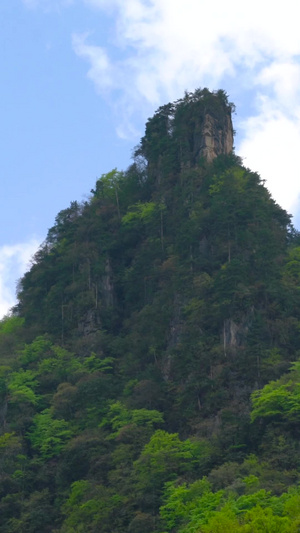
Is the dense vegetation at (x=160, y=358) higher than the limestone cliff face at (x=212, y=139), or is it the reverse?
the limestone cliff face at (x=212, y=139)

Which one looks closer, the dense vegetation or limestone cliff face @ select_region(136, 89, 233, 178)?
the dense vegetation

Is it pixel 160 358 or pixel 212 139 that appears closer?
pixel 160 358

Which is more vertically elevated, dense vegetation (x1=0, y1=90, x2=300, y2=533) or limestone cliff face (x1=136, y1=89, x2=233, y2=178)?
limestone cliff face (x1=136, y1=89, x2=233, y2=178)

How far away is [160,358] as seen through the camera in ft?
180

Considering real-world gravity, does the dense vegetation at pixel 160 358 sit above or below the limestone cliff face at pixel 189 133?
below

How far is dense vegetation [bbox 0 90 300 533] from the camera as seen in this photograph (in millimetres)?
43281

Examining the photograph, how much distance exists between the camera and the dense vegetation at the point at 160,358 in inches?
1704

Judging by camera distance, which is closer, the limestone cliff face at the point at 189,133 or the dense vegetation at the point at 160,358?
the dense vegetation at the point at 160,358

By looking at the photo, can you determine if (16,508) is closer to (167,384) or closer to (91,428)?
(91,428)

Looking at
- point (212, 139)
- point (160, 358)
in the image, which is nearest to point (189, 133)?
point (212, 139)

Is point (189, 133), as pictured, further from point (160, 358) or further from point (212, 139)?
point (160, 358)

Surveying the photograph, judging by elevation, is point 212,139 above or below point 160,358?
above

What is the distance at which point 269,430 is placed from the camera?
44.3 meters

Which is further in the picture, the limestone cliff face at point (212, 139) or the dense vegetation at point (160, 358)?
the limestone cliff face at point (212, 139)
